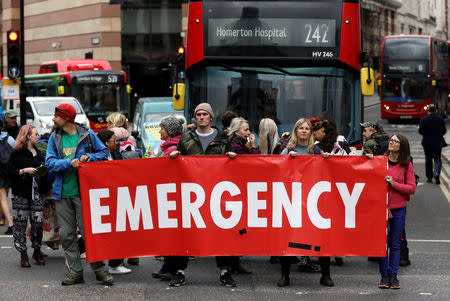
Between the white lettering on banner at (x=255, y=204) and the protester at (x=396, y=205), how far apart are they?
117cm

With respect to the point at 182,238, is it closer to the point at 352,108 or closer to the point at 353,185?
the point at 353,185

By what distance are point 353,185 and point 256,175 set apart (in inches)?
36.2

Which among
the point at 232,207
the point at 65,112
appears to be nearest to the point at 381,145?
the point at 232,207

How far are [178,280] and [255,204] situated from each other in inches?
40.1

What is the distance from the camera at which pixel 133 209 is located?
892cm

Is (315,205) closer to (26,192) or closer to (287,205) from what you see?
(287,205)

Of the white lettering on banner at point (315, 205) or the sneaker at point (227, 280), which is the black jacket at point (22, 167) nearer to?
the sneaker at point (227, 280)

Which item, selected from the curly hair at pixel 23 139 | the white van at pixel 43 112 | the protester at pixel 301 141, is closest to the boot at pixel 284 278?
the protester at pixel 301 141

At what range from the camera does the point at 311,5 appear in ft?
41.3

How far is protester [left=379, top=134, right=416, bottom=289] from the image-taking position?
865 centimetres

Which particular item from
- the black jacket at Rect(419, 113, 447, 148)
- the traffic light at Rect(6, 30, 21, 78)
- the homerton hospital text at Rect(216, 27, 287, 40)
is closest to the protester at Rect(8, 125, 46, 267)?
the homerton hospital text at Rect(216, 27, 287, 40)

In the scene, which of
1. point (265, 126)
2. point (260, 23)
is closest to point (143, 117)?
point (260, 23)

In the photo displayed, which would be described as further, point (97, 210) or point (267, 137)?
point (267, 137)

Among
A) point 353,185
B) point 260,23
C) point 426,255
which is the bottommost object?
point 426,255
